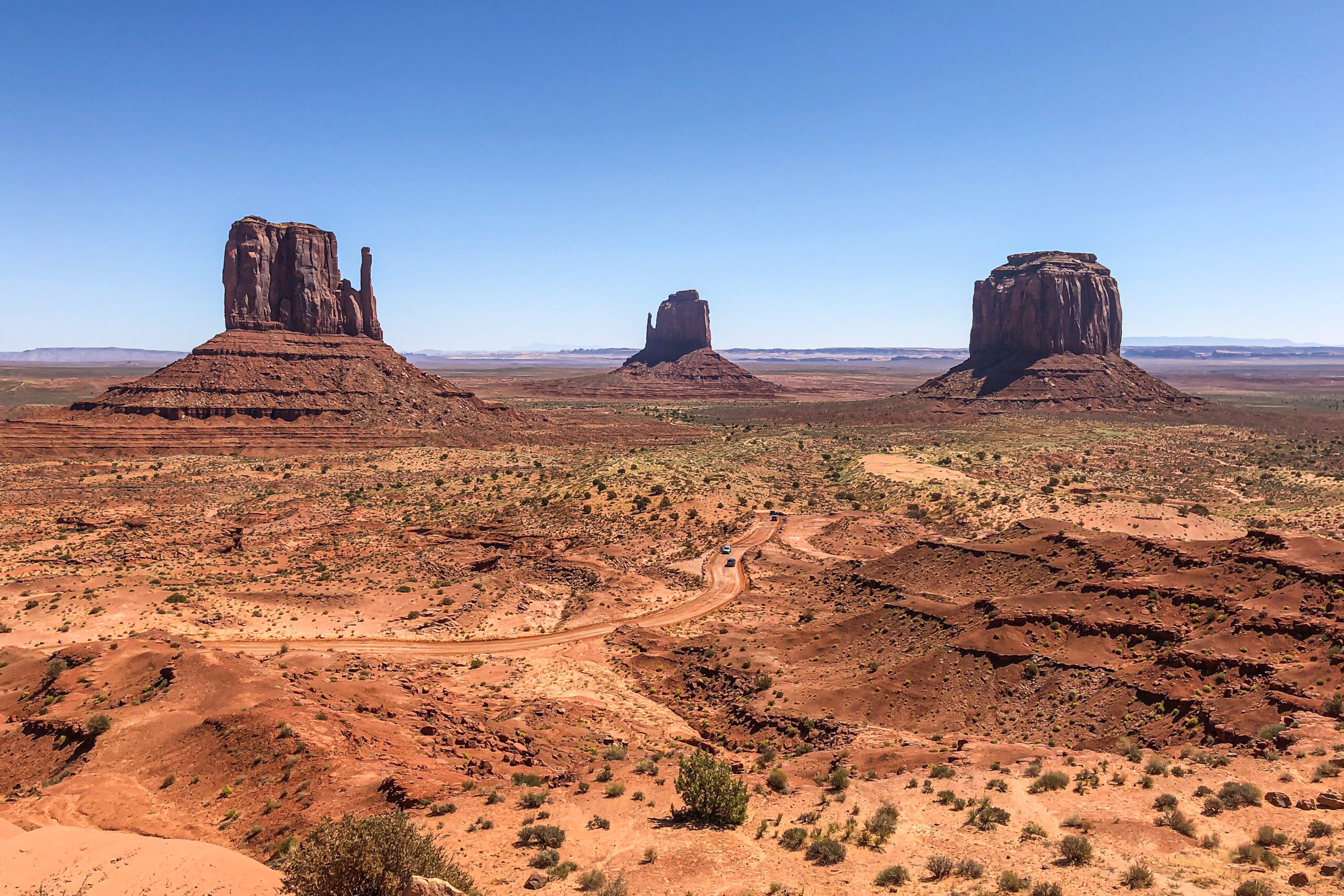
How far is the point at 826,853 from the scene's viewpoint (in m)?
15.0

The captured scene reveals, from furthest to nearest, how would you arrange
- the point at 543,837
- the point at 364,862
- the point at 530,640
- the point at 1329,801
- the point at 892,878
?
the point at 530,640 → the point at 543,837 → the point at 1329,801 → the point at 892,878 → the point at 364,862

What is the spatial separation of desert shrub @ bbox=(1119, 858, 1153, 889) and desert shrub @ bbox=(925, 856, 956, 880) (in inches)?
110

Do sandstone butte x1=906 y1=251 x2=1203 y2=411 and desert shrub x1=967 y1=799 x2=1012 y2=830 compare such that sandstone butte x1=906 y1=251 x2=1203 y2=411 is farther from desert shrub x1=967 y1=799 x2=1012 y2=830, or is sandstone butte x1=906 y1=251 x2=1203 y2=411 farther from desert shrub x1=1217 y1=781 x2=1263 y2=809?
desert shrub x1=967 y1=799 x2=1012 y2=830

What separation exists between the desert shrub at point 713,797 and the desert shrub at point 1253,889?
8884mm

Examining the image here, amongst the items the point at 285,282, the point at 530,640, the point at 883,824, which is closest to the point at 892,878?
the point at 883,824

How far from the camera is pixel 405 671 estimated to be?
1131 inches

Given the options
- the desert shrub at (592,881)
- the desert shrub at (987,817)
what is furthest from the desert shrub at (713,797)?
the desert shrub at (987,817)

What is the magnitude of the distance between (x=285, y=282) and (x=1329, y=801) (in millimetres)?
114045

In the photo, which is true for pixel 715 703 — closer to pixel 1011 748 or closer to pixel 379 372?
pixel 1011 748

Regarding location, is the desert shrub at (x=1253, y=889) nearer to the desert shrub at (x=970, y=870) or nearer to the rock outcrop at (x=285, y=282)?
the desert shrub at (x=970, y=870)

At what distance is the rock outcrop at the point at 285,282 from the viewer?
9975cm

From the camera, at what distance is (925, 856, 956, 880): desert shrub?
1404 centimetres

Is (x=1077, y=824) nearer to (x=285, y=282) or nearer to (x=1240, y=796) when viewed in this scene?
(x=1240, y=796)

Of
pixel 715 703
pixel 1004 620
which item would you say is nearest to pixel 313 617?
pixel 715 703
